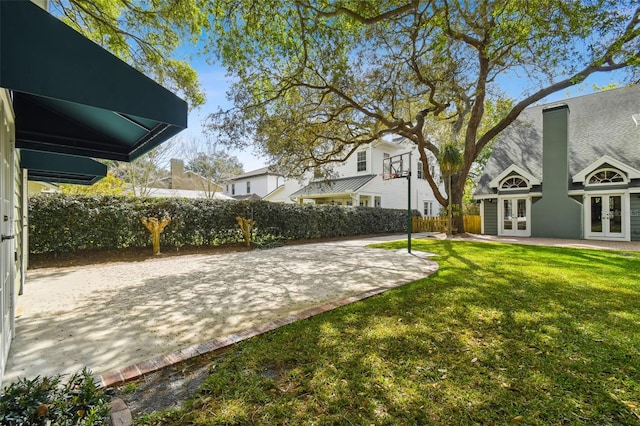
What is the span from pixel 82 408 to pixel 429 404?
239 cm

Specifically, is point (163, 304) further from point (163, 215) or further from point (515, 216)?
point (515, 216)

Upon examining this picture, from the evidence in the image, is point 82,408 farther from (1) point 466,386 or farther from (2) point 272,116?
(2) point 272,116

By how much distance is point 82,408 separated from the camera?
6.15 feet

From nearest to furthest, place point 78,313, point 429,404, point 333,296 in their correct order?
point 429,404, point 78,313, point 333,296

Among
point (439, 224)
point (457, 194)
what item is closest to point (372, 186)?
point (439, 224)

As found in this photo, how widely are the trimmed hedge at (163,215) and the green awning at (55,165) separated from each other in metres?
1.83

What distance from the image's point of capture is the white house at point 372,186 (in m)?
20.5

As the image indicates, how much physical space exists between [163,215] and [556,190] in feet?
62.0

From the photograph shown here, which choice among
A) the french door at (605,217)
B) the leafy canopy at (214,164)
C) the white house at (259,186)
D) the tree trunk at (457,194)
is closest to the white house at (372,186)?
the white house at (259,186)

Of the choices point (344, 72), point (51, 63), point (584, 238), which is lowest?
point (584, 238)

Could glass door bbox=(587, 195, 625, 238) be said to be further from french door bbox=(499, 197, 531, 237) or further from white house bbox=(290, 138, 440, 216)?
white house bbox=(290, 138, 440, 216)

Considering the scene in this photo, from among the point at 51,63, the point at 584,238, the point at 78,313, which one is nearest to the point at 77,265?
the point at 78,313

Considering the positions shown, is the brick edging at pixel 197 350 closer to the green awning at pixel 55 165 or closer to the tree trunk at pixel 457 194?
the green awning at pixel 55 165

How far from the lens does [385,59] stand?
1084 centimetres
